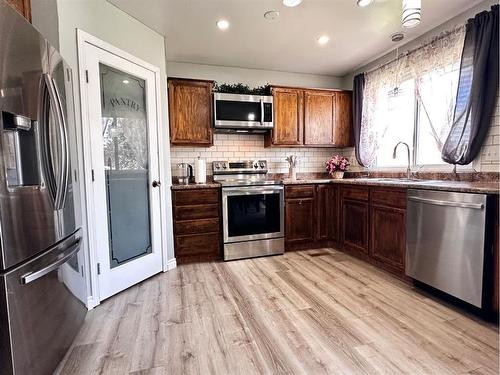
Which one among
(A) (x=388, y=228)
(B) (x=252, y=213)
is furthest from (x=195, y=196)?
(A) (x=388, y=228)

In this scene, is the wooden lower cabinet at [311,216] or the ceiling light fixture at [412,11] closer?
the ceiling light fixture at [412,11]

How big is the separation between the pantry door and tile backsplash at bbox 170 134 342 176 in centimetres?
85

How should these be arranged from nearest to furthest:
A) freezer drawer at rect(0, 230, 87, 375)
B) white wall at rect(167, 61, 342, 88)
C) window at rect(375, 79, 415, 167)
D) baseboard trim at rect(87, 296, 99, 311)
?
freezer drawer at rect(0, 230, 87, 375) < baseboard trim at rect(87, 296, 99, 311) < window at rect(375, 79, 415, 167) < white wall at rect(167, 61, 342, 88)

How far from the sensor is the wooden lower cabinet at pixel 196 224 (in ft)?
9.77

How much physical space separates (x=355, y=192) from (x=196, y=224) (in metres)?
1.92

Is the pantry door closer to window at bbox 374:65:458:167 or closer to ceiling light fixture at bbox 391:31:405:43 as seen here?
ceiling light fixture at bbox 391:31:405:43

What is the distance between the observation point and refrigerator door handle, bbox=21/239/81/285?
1144 mm

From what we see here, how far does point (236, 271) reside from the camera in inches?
110

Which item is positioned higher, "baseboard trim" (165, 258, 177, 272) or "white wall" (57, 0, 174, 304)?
"white wall" (57, 0, 174, 304)

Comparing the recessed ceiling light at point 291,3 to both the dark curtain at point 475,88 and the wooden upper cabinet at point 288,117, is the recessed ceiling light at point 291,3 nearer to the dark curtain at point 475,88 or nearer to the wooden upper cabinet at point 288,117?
the wooden upper cabinet at point 288,117

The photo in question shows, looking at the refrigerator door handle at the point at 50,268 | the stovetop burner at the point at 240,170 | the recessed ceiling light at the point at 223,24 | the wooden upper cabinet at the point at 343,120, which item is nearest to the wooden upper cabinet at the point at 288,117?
the stovetop burner at the point at 240,170

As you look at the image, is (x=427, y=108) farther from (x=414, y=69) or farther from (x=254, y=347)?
(x=254, y=347)

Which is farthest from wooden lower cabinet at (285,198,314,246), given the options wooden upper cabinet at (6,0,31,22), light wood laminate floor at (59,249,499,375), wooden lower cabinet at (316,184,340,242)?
wooden upper cabinet at (6,0,31,22)

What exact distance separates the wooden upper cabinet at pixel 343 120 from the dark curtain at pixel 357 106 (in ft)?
0.31
